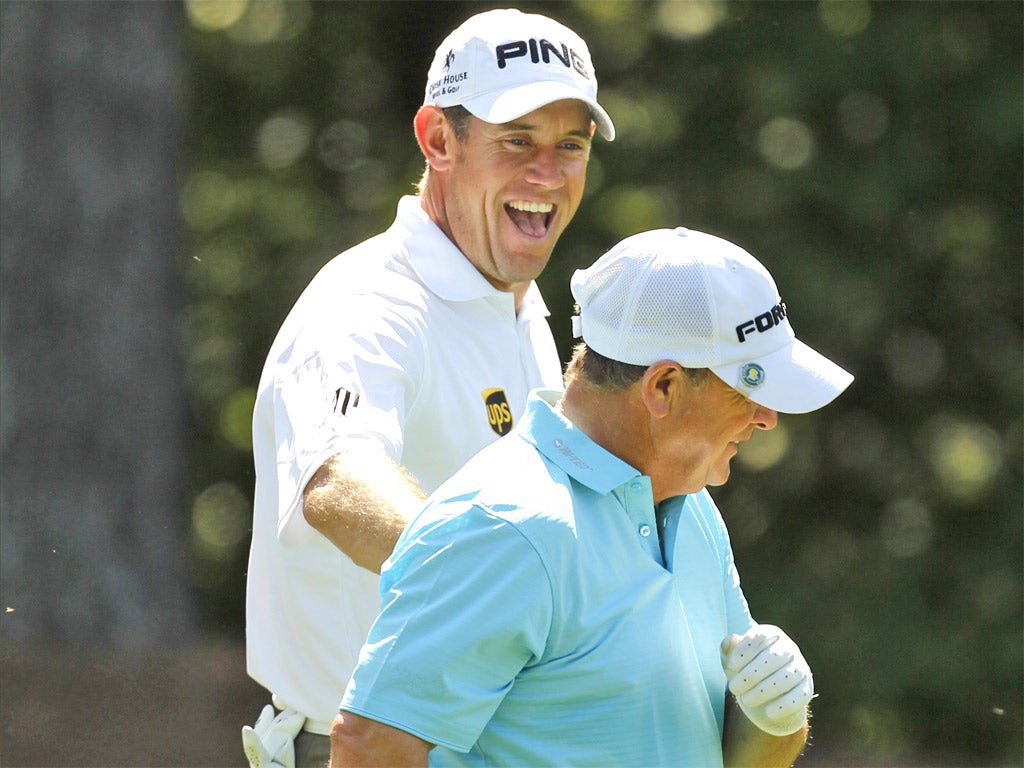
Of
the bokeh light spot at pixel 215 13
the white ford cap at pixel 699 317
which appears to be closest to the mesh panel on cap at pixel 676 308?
the white ford cap at pixel 699 317

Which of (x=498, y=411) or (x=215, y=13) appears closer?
(x=498, y=411)

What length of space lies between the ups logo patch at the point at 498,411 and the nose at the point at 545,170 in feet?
1.86

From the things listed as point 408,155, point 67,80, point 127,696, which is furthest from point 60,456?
point 408,155

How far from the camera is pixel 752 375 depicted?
2.17 meters

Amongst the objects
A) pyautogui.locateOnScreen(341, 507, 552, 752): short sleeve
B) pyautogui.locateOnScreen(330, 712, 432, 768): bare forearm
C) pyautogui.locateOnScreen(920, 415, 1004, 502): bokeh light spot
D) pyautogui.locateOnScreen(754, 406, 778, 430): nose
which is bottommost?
pyautogui.locateOnScreen(920, 415, 1004, 502): bokeh light spot

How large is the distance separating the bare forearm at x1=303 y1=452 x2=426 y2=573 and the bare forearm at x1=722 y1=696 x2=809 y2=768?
2.02ft

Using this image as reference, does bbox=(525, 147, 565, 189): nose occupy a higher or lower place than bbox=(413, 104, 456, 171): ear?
lower

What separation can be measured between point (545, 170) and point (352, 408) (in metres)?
0.98

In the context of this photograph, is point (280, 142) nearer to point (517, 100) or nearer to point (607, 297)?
point (517, 100)

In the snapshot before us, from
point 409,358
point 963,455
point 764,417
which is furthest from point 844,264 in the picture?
point 764,417

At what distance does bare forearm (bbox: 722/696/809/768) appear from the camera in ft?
7.51

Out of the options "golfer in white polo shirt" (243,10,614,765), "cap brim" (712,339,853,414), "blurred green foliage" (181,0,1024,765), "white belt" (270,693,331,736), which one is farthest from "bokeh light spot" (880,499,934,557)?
"cap brim" (712,339,853,414)

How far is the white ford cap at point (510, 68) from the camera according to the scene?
11.2 ft

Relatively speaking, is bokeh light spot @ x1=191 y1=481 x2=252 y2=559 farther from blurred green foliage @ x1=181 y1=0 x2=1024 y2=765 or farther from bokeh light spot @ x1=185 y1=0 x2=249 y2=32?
bokeh light spot @ x1=185 y1=0 x2=249 y2=32
